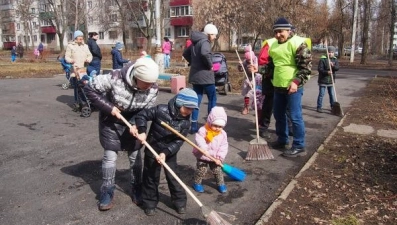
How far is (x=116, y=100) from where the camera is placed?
335 cm

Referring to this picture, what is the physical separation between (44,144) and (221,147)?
10.7ft

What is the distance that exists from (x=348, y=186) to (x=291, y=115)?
52.5 inches

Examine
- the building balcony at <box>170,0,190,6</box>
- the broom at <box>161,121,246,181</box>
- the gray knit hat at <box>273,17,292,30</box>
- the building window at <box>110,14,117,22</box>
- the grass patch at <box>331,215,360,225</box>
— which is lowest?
the grass patch at <box>331,215,360,225</box>

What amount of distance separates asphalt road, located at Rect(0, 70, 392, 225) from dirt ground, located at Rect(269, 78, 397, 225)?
26cm

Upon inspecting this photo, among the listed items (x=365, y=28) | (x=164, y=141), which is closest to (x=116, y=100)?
(x=164, y=141)

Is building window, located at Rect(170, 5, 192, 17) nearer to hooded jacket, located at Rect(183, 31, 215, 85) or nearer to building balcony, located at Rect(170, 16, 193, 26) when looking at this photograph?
building balcony, located at Rect(170, 16, 193, 26)

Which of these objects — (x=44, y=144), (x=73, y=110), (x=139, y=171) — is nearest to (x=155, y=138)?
(x=139, y=171)

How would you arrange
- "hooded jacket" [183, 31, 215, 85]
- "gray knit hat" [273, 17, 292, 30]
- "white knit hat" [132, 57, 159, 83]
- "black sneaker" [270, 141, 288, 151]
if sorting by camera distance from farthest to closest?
"hooded jacket" [183, 31, 215, 85] → "black sneaker" [270, 141, 288, 151] → "gray knit hat" [273, 17, 292, 30] → "white knit hat" [132, 57, 159, 83]

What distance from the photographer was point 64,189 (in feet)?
13.2

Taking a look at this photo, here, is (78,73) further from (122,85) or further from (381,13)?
(381,13)

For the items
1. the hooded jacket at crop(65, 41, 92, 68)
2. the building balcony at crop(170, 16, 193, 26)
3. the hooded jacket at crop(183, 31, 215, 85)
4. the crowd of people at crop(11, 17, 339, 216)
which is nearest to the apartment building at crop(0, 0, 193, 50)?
the building balcony at crop(170, 16, 193, 26)

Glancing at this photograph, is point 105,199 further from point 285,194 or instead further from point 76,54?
point 76,54

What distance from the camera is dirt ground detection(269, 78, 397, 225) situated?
11.2 ft

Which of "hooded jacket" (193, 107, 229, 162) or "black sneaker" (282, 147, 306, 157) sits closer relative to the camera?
Result: "hooded jacket" (193, 107, 229, 162)
